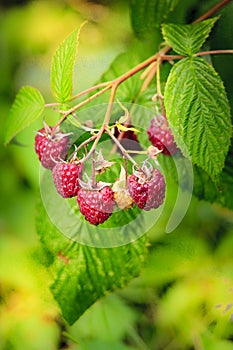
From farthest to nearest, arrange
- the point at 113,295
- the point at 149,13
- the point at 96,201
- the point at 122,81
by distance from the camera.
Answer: the point at 113,295 → the point at 149,13 → the point at 122,81 → the point at 96,201

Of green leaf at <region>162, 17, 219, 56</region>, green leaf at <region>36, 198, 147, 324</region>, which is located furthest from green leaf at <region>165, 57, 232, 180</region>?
green leaf at <region>36, 198, 147, 324</region>

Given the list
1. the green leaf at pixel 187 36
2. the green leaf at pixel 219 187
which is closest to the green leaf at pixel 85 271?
the green leaf at pixel 219 187

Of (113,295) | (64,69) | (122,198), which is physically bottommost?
(113,295)

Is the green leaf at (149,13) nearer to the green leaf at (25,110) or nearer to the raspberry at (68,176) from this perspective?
the green leaf at (25,110)

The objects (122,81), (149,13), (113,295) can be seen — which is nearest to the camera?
(122,81)

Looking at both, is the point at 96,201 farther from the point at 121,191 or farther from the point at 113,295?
the point at 113,295

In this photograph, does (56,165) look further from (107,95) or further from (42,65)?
(42,65)

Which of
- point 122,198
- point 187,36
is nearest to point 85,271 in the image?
point 122,198
